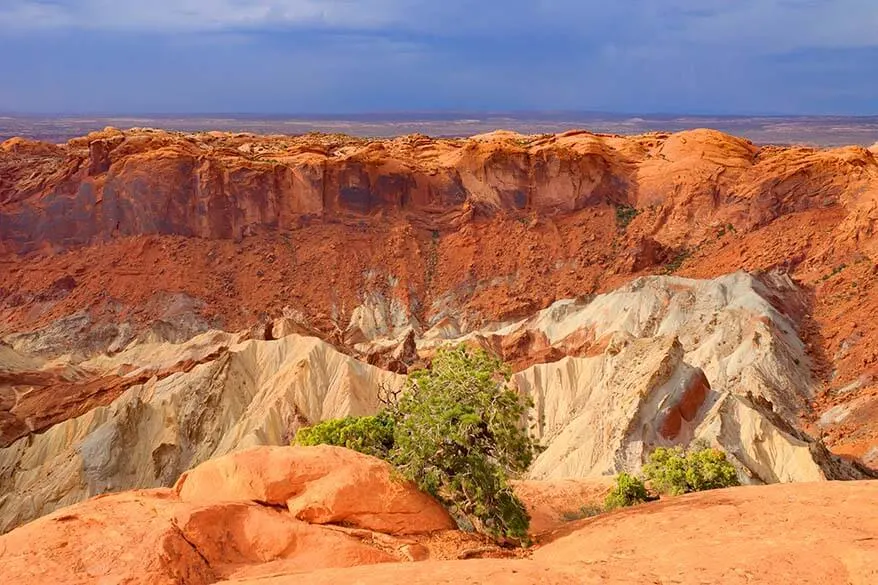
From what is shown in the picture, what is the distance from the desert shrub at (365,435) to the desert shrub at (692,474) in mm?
10421

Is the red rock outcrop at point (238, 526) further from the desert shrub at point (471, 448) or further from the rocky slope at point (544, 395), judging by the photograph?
the rocky slope at point (544, 395)

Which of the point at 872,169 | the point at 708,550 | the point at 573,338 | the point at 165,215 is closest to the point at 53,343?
the point at 165,215

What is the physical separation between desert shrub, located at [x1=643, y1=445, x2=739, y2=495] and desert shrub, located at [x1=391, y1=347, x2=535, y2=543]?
9050 mm

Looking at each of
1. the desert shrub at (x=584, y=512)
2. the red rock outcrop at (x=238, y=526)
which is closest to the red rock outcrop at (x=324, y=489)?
the red rock outcrop at (x=238, y=526)

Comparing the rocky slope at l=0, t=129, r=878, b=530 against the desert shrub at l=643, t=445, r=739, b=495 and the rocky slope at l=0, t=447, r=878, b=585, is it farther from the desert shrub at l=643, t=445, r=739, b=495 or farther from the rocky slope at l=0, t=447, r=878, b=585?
the rocky slope at l=0, t=447, r=878, b=585

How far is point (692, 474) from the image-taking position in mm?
26562

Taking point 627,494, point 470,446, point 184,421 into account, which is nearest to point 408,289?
point 184,421

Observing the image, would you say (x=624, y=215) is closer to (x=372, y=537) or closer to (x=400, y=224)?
(x=400, y=224)

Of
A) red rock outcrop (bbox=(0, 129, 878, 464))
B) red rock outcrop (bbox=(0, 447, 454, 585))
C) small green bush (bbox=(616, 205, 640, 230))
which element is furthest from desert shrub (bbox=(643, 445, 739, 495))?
small green bush (bbox=(616, 205, 640, 230))

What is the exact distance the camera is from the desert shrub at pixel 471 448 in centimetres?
1925

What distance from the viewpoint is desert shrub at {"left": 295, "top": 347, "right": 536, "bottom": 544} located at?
1925cm

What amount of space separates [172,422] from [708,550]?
38579 mm

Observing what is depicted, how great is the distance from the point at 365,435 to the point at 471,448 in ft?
15.2

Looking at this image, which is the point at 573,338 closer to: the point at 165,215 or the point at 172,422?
the point at 172,422
